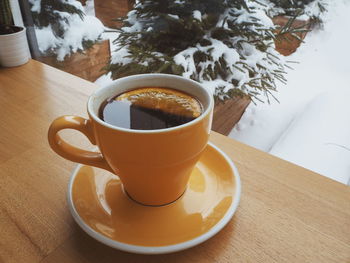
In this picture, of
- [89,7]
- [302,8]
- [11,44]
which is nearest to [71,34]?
[89,7]

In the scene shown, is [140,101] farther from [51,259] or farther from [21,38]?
[21,38]

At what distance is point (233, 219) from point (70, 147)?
A: 0.52 ft

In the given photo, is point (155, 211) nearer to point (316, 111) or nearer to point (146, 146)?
point (146, 146)

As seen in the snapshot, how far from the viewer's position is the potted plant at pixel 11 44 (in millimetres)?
572

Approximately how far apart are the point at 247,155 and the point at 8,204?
0.83ft

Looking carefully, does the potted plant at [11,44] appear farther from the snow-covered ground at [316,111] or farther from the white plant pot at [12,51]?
the snow-covered ground at [316,111]

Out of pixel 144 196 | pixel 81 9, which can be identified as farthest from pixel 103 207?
pixel 81 9

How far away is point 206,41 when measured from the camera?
850mm

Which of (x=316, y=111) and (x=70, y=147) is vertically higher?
(x=70, y=147)

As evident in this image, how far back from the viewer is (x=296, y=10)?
0.90 m

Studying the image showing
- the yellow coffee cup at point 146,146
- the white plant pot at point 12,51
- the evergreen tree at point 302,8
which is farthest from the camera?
the evergreen tree at point 302,8

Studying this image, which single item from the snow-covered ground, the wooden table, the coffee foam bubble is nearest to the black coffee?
the coffee foam bubble

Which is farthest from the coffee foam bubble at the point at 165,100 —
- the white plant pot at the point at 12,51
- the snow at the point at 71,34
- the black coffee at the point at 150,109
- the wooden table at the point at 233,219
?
A: the snow at the point at 71,34

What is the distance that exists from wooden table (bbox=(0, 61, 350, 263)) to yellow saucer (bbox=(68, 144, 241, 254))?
0.02 meters
